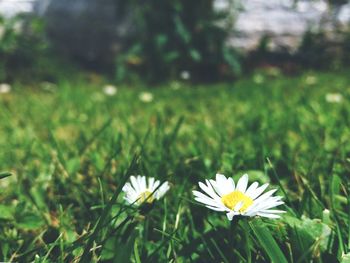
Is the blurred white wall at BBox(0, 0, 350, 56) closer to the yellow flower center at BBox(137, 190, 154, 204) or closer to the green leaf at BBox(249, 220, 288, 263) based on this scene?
the yellow flower center at BBox(137, 190, 154, 204)

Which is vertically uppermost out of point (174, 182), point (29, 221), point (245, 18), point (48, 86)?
point (245, 18)

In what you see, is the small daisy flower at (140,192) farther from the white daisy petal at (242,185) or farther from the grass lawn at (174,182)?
the white daisy petal at (242,185)

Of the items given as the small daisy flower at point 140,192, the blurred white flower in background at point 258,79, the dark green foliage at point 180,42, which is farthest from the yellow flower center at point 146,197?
the dark green foliage at point 180,42

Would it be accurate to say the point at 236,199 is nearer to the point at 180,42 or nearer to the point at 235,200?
the point at 235,200

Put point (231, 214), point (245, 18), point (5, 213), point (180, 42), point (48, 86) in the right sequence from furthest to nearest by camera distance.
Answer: point (245, 18)
point (180, 42)
point (48, 86)
point (5, 213)
point (231, 214)

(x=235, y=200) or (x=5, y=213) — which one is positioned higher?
(x=235, y=200)

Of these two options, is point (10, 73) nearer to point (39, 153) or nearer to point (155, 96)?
point (155, 96)

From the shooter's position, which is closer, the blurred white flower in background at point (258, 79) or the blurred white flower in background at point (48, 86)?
the blurred white flower in background at point (48, 86)

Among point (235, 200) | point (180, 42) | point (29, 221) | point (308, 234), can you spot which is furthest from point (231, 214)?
point (180, 42)
